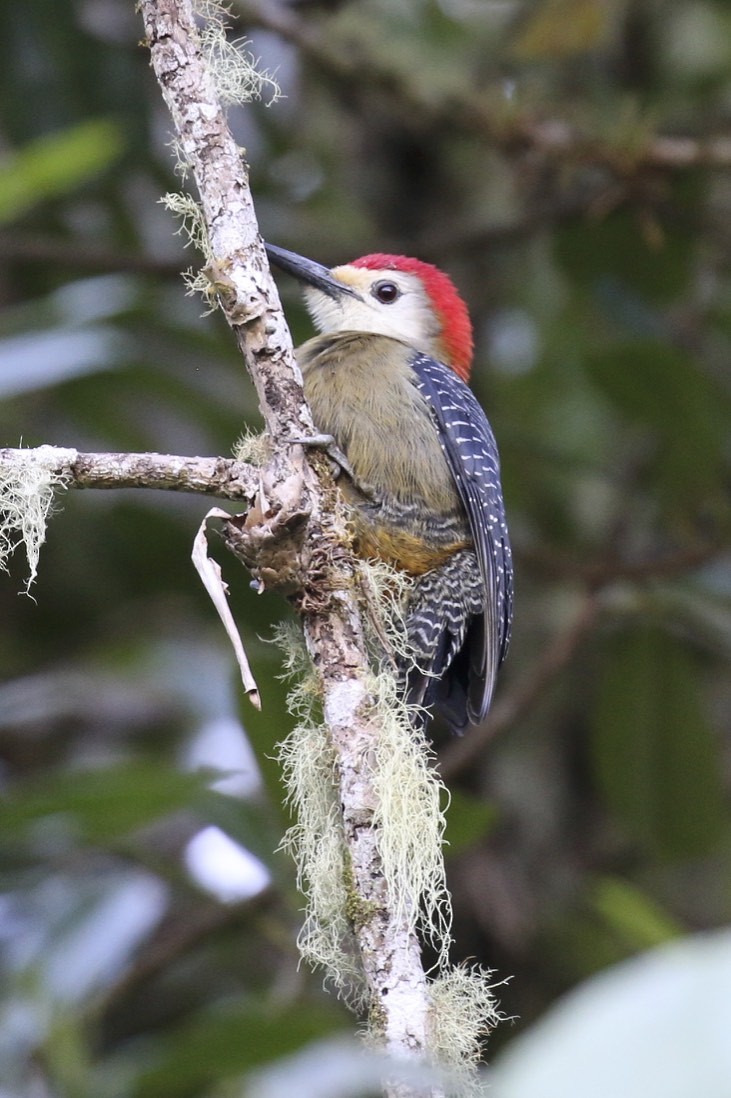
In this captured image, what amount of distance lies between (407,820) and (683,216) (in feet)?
9.63

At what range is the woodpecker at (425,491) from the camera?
2926mm

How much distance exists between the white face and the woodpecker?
0.32 ft

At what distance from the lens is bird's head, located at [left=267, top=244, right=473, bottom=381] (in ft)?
11.5

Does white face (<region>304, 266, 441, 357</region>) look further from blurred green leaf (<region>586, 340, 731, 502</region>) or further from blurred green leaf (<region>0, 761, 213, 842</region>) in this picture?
blurred green leaf (<region>0, 761, 213, 842</region>)

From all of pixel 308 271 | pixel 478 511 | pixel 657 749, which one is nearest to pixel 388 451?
pixel 478 511

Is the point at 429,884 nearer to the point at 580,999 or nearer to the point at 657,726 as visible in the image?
the point at 580,999

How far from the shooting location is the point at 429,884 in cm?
206

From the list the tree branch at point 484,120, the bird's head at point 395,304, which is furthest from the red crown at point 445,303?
the tree branch at point 484,120

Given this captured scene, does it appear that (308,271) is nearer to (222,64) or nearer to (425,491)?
(425,491)

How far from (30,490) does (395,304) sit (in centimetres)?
187

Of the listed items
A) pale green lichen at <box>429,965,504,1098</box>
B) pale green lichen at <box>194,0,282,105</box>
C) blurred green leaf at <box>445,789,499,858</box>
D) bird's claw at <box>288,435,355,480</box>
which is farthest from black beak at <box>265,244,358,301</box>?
pale green lichen at <box>429,965,504,1098</box>

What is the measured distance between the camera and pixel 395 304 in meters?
3.64

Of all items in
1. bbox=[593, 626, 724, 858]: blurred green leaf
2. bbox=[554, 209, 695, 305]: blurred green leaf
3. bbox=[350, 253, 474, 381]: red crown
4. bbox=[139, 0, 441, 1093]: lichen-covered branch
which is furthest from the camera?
bbox=[554, 209, 695, 305]: blurred green leaf

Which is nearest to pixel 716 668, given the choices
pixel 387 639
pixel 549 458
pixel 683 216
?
pixel 549 458
